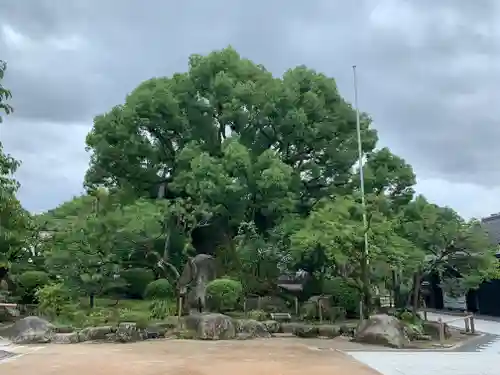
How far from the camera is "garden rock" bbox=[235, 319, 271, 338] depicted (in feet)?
56.7

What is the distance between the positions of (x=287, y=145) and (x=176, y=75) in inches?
256

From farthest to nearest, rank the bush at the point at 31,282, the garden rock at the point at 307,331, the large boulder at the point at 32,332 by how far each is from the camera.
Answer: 1. the bush at the point at 31,282
2. the garden rock at the point at 307,331
3. the large boulder at the point at 32,332

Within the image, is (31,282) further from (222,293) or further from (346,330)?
(346,330)

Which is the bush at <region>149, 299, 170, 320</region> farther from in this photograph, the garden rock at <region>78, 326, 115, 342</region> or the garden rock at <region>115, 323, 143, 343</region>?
the garden rock at <region>78, 326, 115, 342</region>

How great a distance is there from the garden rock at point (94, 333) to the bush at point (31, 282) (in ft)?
25.6

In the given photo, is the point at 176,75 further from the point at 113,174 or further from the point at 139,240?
the point at 139,240

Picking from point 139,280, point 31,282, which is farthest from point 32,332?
point 139,280

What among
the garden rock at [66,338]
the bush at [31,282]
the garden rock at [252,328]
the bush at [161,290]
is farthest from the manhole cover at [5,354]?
the bush at [31,282]

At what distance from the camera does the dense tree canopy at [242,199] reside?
1789cm

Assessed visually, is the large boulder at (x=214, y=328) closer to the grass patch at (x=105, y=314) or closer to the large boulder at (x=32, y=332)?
the grass patch at (x=105, y=314)

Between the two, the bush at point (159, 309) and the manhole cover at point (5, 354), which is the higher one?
the bush at point (159, 309)

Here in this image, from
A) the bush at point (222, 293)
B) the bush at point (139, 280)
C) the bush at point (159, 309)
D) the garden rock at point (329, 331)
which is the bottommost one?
the garden rock at point (329, 331)

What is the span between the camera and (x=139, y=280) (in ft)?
80.7

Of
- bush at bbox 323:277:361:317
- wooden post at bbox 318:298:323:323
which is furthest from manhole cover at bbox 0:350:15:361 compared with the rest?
bush at bbox 323:277:361:317
